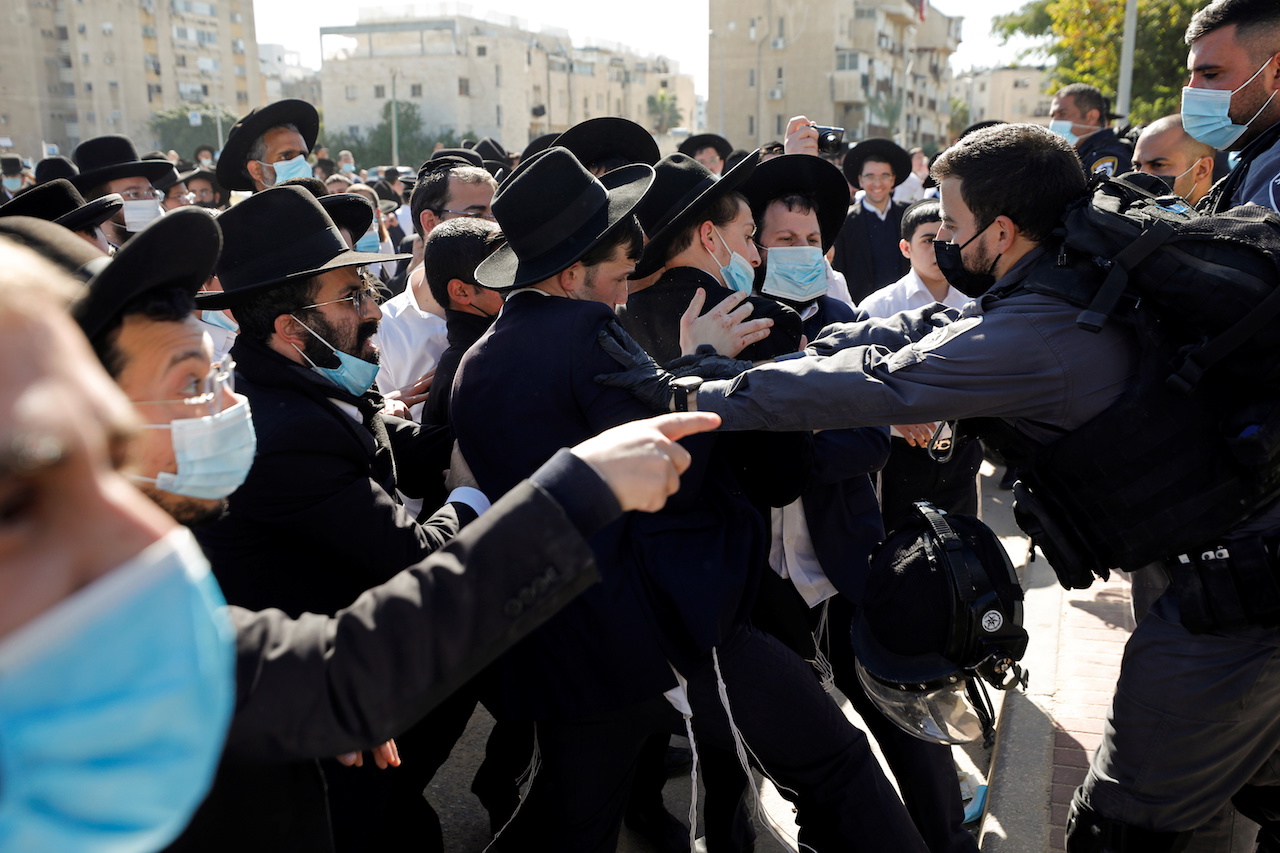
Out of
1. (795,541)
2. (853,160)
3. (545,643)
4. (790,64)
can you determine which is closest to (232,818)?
(545,643)

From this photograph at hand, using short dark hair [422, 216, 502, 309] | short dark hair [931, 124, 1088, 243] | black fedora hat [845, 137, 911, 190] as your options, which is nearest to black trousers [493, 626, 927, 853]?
short dark hair [931, 124, 1088, 243]

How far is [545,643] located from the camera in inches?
99.8

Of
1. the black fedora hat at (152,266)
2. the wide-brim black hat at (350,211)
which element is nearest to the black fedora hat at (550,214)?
the black fedora hat at (152,266)

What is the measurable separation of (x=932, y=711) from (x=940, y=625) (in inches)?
14.7

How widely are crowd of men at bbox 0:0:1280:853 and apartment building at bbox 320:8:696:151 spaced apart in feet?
263

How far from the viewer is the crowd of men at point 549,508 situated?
36.9 inches

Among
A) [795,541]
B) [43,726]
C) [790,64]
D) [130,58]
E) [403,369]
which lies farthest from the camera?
[130,58]

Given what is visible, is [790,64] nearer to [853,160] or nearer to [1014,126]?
[853,160]

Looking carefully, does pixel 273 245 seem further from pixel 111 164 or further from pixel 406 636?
pixel 111 164

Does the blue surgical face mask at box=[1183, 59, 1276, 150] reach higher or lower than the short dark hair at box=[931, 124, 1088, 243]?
higher

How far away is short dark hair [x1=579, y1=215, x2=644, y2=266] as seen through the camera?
8.56 feet

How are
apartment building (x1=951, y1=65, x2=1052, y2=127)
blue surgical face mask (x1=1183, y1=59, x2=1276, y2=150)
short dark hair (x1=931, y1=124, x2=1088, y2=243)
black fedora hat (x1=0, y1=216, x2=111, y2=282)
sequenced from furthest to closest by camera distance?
apartment building (x1=951, y1=65, x2=1052, y2=127) → blue surgical face mask (x1=1183, y1=59, x2=1276, y2=150) → short dark hair (x1=931, y1=124, x2=1088, y2=243) → black fedora hat (x1=0, y1=216, x2=111, y2=282)

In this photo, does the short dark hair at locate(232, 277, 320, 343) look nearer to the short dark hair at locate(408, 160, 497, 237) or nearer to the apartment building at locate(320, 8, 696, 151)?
the short dark hair at locate(408, 160, 497, 237)

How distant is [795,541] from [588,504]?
6.17 feet
